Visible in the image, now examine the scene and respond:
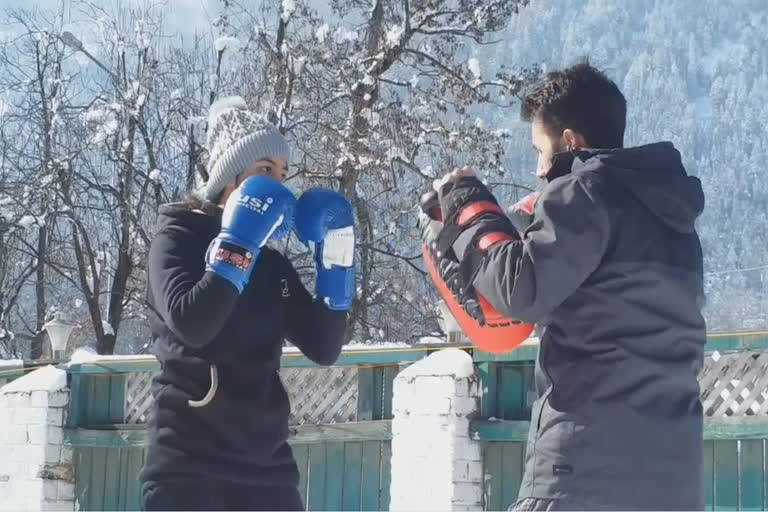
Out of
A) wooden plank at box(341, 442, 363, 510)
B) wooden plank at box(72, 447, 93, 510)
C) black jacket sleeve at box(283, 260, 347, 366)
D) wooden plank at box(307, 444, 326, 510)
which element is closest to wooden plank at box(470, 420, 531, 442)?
wooden plank at box(341, 442, 363, 510)

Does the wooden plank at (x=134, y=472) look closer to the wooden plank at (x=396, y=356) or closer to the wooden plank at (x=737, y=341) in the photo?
the wooden plank at (x=396, y=356)

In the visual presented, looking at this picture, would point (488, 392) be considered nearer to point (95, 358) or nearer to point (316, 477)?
point (316, 477)

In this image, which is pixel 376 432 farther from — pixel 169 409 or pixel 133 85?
pixel 133 85

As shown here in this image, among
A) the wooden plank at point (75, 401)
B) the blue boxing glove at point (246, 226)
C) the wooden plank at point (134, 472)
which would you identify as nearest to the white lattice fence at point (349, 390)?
the wooden plank at point (134, 472)

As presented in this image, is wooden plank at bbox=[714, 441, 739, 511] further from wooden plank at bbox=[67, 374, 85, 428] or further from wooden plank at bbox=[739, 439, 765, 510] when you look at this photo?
wooden plank at bbox=[67, 374, 85, 428]

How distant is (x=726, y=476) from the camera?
5262 millimetres

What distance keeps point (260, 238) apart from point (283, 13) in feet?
48.9

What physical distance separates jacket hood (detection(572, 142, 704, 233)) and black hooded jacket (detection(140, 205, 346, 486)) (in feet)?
2.82

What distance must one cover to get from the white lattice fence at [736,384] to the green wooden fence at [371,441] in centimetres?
7

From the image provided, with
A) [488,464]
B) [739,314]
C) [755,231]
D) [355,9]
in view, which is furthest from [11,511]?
[755,231]

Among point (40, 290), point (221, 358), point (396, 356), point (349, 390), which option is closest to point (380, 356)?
point (396, 356)

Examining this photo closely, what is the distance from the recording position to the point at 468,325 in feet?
7.23

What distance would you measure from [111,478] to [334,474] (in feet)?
6.02

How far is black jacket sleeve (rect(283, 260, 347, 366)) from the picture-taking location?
272 cm
